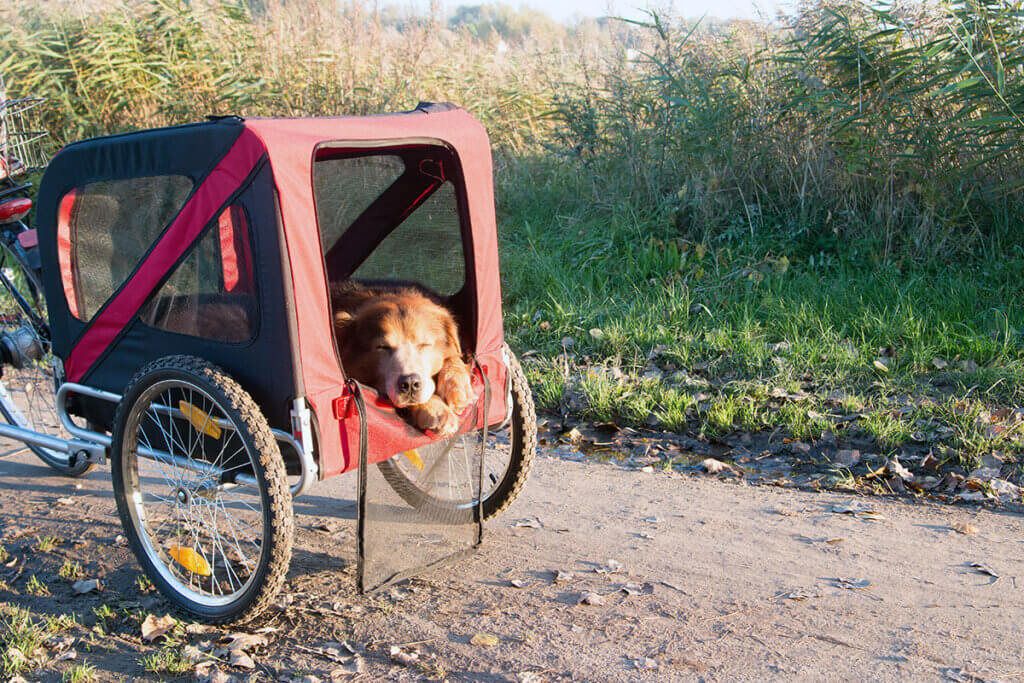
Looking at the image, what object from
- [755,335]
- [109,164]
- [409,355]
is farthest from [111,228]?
[755,335]

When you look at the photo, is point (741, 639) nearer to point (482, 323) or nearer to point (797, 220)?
point (482, 323)

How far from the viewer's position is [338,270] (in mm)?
3760

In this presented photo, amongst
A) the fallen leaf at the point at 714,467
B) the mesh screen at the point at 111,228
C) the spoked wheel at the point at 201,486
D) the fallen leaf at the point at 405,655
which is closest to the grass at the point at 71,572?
the spoked wheel at the point at 201,486

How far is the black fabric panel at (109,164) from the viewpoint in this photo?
260 centimetres

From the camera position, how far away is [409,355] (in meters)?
3.07

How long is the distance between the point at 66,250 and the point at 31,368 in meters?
1.18

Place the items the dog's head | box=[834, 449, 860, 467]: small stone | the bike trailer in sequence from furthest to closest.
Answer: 1. box=[834, 449, 860, 467]: small stone
2. the dog's head
3. the bike trailer

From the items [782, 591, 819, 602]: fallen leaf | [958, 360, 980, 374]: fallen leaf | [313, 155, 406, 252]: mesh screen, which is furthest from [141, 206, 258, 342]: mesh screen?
[958, 360, 980, 374]: fallen leaf

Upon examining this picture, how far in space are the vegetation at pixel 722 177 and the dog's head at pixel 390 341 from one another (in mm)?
1795

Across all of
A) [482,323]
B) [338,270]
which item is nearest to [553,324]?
[338,270]

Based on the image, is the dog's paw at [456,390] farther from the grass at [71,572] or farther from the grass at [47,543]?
the grass at [47,543]

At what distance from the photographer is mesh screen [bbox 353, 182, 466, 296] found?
334 cm

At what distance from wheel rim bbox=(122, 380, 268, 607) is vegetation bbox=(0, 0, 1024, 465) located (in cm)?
234

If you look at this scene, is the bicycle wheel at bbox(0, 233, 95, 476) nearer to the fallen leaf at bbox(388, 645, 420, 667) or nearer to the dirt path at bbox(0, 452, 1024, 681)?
the dirt path at bbox(0, 452, 1024, 681)
